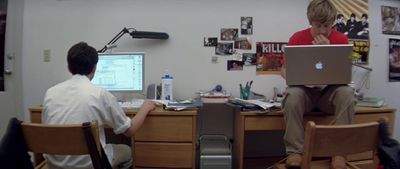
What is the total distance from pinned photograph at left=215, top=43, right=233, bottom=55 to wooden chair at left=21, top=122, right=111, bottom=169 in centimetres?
163

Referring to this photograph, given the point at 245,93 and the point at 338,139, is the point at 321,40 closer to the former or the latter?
the point at 245,93

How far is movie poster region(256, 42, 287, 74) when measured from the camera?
2.68 m

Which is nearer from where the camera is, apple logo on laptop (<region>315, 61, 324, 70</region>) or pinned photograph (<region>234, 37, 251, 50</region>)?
apple logo on laptop (<region>315, 61, 324, 70</region>)

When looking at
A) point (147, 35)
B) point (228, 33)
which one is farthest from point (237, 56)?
point (147, 35)

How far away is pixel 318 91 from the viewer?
75.8 inches

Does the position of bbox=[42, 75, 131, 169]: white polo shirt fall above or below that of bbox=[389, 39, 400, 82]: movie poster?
below

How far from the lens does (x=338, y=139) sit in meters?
1.12

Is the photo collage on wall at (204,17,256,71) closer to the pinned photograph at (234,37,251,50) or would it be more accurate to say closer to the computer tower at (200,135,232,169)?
the pinned photograph at (234,37,251,50)

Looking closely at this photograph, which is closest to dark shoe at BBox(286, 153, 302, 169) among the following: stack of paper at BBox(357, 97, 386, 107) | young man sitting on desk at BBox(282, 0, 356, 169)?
young man sitting on desk at BBox(282, 0, 356, 169)

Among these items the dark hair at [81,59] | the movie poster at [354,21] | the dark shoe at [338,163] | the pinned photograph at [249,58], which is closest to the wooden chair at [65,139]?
the dark hair at [81,59]

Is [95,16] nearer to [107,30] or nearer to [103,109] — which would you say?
[107,30]

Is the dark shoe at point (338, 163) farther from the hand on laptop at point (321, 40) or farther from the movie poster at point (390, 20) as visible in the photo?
the movie poster at point (390, 20)

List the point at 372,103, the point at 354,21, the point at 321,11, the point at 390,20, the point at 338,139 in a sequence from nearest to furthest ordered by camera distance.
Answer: the point at 338,139 → the point at 321,11 → the point at 372,103 → the point at 354,21 → the point at 390,20

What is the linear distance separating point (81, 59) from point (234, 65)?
152cm
